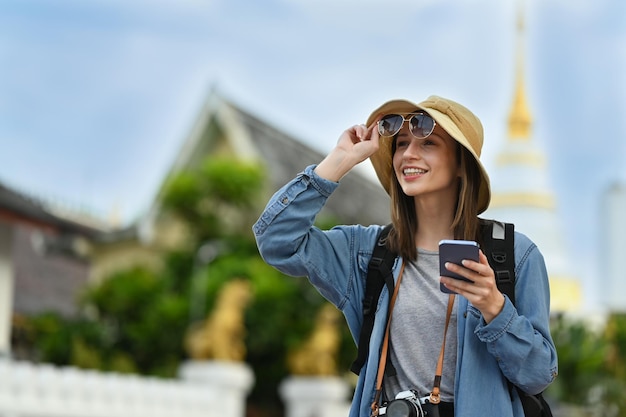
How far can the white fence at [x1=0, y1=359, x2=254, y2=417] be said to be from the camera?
14.3 metres

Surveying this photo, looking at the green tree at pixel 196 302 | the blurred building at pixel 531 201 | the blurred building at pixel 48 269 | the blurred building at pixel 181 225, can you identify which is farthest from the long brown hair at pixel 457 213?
the blurred building at pixel 531 201

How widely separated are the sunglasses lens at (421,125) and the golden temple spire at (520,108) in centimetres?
3814

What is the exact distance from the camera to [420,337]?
3.02 meters

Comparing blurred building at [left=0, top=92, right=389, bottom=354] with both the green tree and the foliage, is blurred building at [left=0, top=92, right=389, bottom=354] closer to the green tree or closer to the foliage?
the green tree

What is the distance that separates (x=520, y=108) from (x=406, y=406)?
39.1m

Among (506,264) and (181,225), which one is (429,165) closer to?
(506,264)

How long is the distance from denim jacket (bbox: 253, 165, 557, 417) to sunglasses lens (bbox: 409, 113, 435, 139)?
256 mm

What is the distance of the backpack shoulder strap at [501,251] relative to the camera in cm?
295

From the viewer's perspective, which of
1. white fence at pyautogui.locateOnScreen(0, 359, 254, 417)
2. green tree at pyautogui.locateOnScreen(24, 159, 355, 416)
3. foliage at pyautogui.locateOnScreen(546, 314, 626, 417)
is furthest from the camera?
green tree at pyautogui.locateOnScreen(24, 159, 355, 416)

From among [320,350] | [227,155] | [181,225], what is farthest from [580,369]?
[181,225]

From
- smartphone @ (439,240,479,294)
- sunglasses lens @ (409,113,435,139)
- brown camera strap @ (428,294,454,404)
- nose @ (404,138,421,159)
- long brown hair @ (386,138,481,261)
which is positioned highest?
sunglasses lens @ (409,113,435,139)

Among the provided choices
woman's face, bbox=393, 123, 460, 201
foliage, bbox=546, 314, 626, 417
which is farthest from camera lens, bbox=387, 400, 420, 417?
foliage, bbox=546, 314, 626, 417

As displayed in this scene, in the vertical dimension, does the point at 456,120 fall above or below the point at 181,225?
below

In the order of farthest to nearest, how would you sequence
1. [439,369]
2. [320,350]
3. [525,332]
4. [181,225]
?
[181,225]
[320,350]
[439,369]
[525,332]
